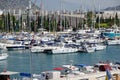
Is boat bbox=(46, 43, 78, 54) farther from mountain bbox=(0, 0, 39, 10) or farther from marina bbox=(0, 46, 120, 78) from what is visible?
mountain bbox=(0, 0, 39, 10)

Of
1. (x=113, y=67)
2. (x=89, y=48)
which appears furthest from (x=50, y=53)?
(x=113, y=67)

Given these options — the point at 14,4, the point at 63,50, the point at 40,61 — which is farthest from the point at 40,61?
the point at 14,4

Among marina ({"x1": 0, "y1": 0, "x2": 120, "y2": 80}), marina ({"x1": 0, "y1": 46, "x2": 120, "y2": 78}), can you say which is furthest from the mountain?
marina ({"x1": 0, "y1": 46, "x2": 120, "y2": 78})

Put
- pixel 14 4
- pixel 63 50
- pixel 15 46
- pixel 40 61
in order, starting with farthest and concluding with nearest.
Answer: pixel 14 4 < pixel 15 46 < pixel 63 50 < pixel 40 61

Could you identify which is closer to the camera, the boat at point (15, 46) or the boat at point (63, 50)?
the boat at point (63, 50)

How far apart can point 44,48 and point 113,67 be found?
2808 cm

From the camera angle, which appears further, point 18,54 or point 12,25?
point 12,25

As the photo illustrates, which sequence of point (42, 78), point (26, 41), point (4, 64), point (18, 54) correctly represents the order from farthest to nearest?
point (26, 41) → point (18, 54) → point (4, 64) → point (42, 78)

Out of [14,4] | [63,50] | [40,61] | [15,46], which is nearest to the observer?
[40,61]

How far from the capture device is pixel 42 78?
27172 mm

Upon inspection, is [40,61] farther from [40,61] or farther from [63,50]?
[63,50]

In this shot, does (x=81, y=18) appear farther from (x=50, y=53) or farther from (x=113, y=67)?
(x=113, y=67)

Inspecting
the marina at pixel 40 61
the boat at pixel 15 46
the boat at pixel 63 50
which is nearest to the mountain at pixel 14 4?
the boat at pixel 15 46

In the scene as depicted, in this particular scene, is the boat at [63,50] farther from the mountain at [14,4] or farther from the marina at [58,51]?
the mountain at [14,4]
